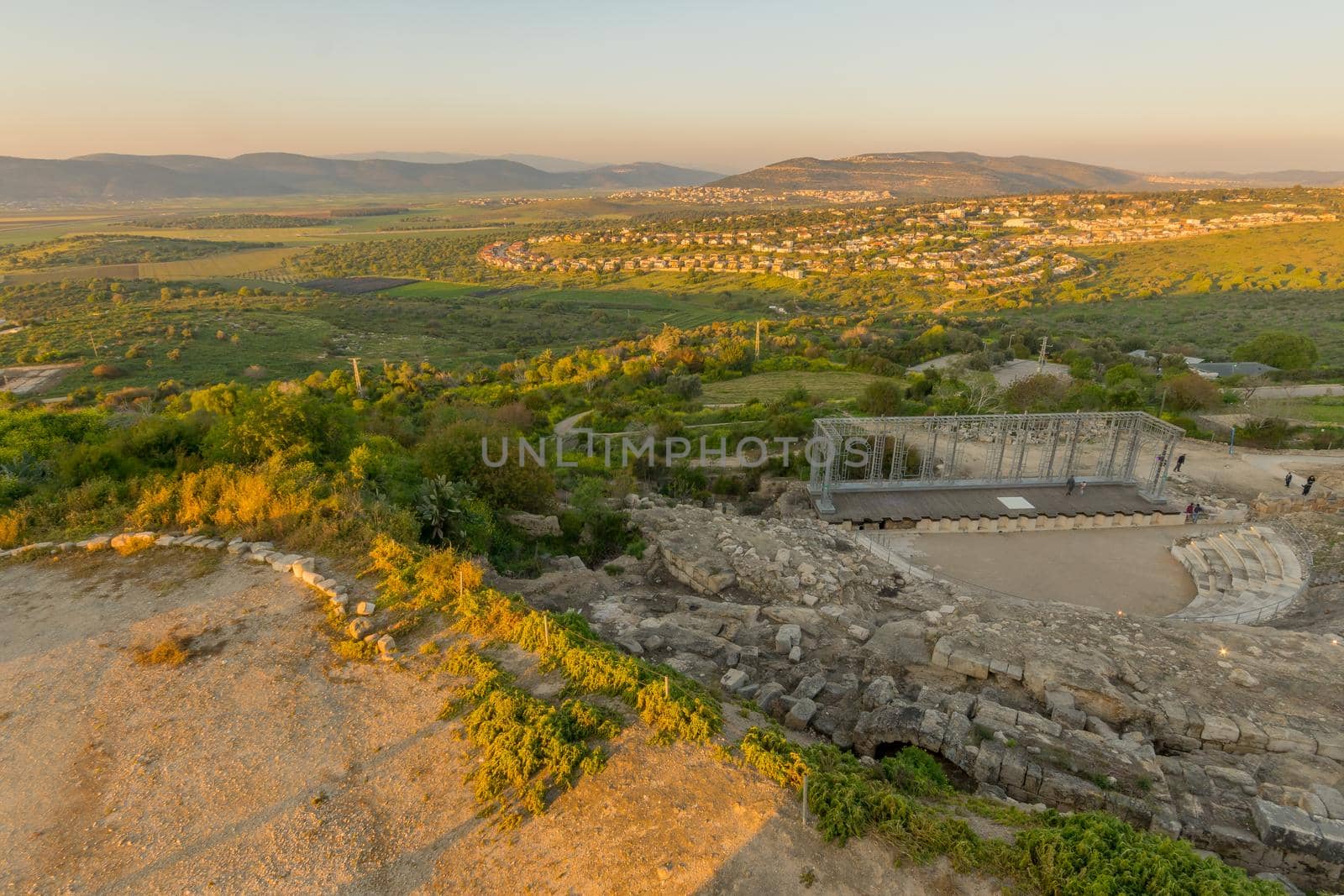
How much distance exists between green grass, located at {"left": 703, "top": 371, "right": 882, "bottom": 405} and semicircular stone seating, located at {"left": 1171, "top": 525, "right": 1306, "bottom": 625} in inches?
861

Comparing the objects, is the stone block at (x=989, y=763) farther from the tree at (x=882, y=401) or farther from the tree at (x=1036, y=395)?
the tree at (x=1036, y=395)

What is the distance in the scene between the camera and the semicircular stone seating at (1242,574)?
16.2 metres

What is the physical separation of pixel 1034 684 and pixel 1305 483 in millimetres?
20125

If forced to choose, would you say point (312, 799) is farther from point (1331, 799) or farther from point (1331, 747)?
point (1331, 747)

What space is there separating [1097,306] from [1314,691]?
79.9m

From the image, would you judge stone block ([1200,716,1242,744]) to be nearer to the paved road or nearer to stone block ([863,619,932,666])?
stone block ([863,619,932,666])

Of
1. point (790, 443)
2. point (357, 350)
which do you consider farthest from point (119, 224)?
point (790, 443)

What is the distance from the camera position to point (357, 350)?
224 ft

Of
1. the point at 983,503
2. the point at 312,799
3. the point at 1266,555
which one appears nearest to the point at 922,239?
the point at 983,503

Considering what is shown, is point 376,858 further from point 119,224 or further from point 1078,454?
point 119,224

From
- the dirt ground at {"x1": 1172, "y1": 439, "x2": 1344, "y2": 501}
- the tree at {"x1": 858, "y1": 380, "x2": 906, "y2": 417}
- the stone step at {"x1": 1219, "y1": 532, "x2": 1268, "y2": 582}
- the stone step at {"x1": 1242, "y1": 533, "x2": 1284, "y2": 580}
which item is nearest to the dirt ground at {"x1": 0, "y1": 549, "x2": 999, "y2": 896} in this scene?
the stone step at {"x1": 1219, "y1": 532, "x2": 1268, "y2": 582}

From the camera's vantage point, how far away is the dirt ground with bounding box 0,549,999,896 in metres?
6.64

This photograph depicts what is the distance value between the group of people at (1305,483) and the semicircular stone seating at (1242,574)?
4213 millimetres

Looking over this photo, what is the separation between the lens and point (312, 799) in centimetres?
761
